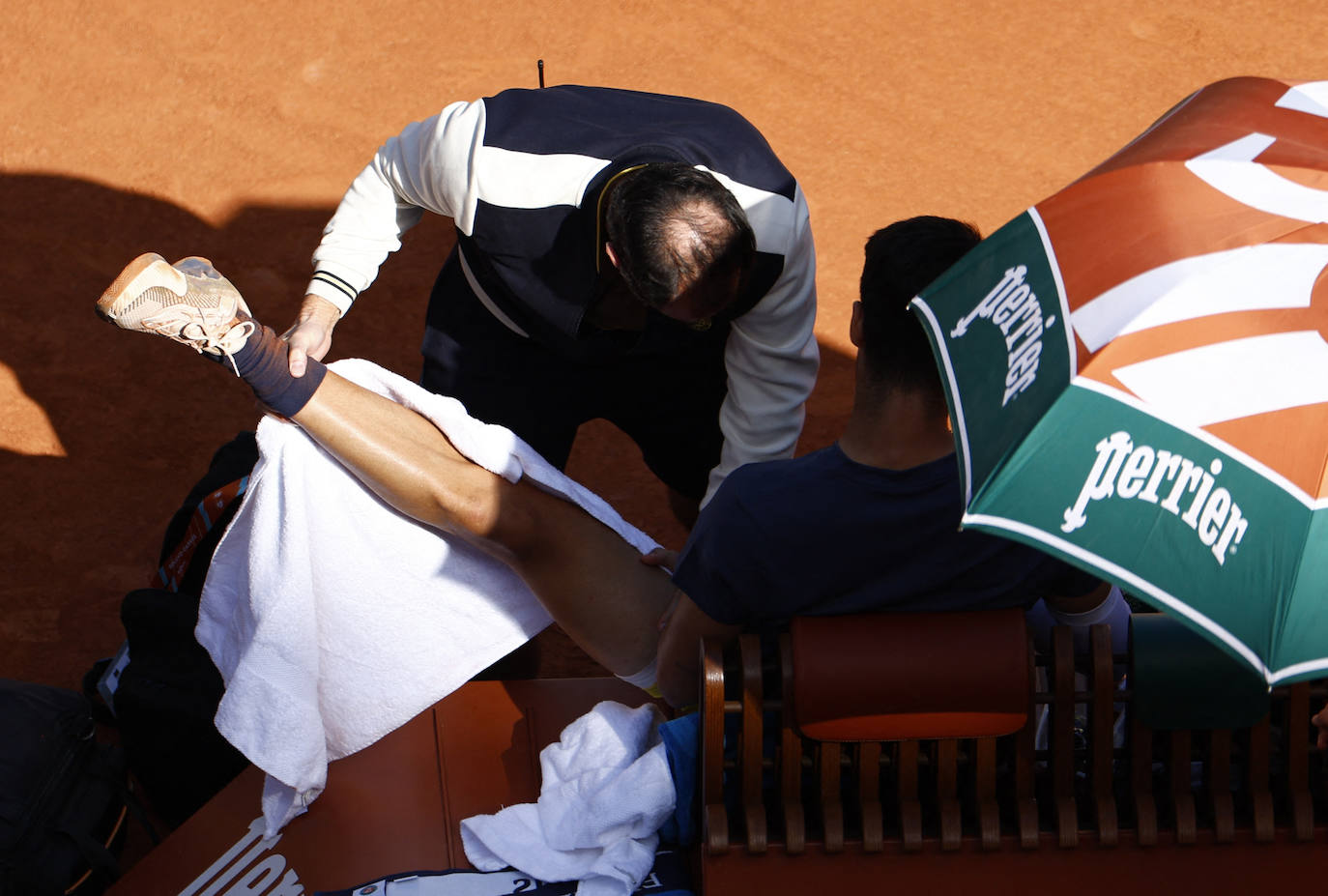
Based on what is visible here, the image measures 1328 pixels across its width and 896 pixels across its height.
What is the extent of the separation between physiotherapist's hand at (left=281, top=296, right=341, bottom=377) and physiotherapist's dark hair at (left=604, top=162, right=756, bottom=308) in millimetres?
676

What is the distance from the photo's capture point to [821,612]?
1.86m

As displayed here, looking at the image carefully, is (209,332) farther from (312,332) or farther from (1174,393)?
(1174,393)

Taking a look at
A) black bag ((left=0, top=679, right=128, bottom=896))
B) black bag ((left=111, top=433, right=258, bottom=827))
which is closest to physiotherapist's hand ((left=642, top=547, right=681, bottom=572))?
black bag ((left=111, top=433, right=258, bottom=827))

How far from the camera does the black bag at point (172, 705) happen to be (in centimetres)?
277

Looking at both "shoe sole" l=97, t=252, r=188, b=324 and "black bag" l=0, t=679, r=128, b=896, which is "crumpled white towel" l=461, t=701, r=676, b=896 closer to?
"black bag" l=0, t=679, r=128, b=896

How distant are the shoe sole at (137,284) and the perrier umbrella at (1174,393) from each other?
1.33 metres

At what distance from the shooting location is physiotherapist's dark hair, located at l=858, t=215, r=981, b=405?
5.81ft

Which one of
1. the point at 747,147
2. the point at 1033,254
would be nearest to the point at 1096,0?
the point at 747,147

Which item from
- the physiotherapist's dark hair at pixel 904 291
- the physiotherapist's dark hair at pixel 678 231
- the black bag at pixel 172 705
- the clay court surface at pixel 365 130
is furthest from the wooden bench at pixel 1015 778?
the clay court surface at pixel 365 130

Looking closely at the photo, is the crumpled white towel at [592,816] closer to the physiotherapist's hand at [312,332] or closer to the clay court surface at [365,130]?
the physiotherapist's hand at [312,332]

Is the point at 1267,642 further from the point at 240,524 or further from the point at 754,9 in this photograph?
the point at 754,9

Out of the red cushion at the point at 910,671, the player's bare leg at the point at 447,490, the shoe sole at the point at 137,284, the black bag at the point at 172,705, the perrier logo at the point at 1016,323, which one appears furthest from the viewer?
the black bag at the point at 172,705

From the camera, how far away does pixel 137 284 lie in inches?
84.9

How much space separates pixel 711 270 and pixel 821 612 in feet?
2.49
